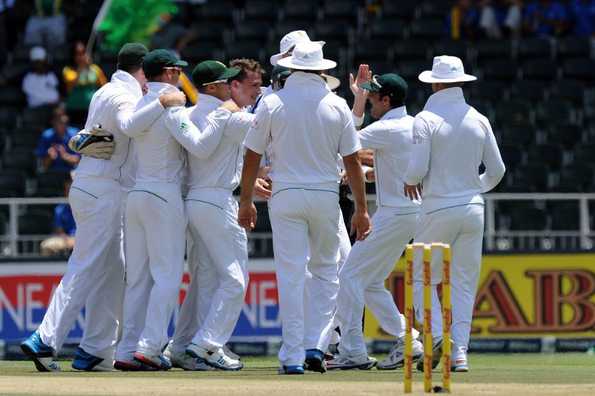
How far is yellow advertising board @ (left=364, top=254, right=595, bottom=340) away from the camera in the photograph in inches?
733

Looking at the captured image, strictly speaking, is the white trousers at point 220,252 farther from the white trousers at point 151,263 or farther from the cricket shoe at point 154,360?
the cricket shoe at point 154,360

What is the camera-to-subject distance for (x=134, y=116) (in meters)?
13.3

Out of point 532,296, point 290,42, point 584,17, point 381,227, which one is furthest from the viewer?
point 584,17

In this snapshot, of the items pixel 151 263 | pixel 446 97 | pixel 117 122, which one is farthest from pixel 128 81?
pixel 446 97

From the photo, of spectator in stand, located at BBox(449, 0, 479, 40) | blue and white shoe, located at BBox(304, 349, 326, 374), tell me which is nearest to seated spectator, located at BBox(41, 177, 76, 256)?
blue and white shoe, located at BBox(304, 349, 326, 374)

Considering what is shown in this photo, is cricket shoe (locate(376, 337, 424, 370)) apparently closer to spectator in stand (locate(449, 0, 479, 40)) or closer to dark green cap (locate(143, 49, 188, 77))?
dark green cap (locate(143, 49, 188, 77))

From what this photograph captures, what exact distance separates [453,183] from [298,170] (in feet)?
4.32

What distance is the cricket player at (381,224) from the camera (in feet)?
45.6

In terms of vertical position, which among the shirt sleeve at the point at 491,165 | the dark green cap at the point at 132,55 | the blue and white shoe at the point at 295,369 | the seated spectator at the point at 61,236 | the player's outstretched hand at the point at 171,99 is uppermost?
the dark green cap at the point at 132,55

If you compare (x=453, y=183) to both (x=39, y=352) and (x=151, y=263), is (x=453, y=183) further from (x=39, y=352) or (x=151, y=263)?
(x=39, y=352)

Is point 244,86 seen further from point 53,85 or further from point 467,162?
point 53,85

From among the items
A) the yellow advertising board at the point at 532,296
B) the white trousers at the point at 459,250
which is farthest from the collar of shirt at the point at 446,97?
the yellow advertising board at the point at 532,296

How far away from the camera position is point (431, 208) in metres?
13.5

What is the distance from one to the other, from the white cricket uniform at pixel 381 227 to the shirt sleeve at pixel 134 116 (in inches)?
66.5
